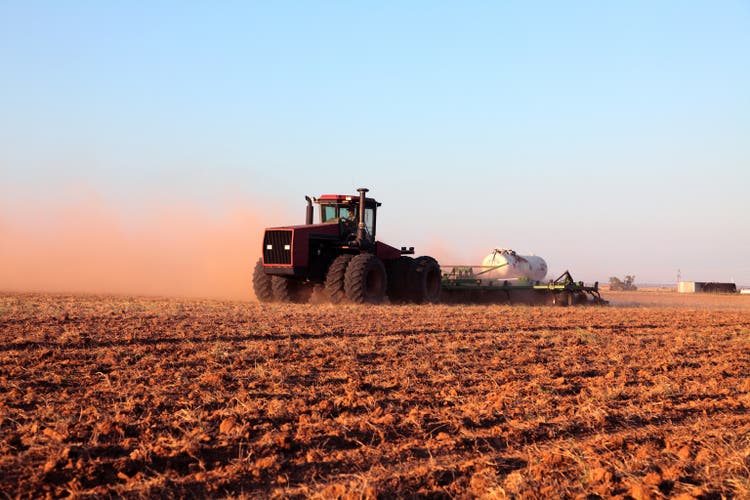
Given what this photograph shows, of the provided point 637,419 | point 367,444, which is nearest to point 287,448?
point 367,444

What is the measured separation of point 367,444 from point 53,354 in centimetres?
524

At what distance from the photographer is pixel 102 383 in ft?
24.3

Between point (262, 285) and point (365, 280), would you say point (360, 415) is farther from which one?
point (262, 285)

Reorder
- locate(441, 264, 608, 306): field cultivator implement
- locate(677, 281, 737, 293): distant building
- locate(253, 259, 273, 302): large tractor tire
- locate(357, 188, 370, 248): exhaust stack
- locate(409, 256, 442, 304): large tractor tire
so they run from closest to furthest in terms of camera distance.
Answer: locate(357, 188, 370, 248): exhaust stack → locate(253, 259, 273, 302): large tractor tire → locate(409, 256, 442, 304): large tractor tire → locate(441, 264, 608, 306): field cultivator implement → locate(677, 281, 737, 293): distant building

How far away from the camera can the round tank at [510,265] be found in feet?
105

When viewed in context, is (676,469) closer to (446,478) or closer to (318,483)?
(446,478)

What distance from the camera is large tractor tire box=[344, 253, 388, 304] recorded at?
1939 cm

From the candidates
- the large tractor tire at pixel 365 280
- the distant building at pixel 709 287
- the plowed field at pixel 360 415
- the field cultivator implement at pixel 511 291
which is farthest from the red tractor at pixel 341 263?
the distant building at pixel 709 287

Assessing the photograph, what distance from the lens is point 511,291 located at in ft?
86.0

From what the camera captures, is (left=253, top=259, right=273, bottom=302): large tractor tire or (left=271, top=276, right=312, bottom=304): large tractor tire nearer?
(left=271, top=276, right=312, bottom=304): large tractor tire

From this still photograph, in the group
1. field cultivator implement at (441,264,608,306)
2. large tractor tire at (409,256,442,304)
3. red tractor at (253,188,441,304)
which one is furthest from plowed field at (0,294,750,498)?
field cultivator implement at (441,264,608,306)

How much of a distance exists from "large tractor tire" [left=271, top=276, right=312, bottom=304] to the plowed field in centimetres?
841

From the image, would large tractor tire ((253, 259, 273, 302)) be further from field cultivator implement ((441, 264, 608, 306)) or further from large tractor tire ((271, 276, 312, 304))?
field cultivator implement ((441, 264, 608, 306))

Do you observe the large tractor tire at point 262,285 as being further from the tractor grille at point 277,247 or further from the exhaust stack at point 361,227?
the exhaust stack at point 361,227
